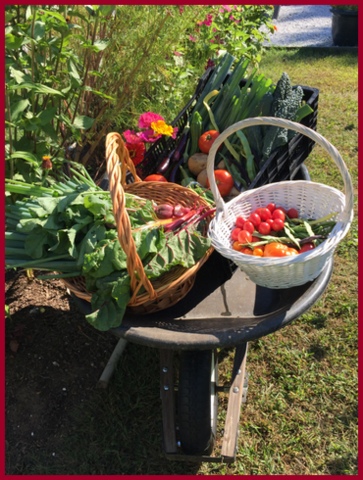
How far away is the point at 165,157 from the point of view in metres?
2.32

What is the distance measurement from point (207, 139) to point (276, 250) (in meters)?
0.86

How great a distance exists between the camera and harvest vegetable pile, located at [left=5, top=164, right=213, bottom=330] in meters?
1.50

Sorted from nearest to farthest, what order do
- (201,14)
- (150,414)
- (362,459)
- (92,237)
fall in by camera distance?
(92,237)
(362,459)
(150,414)
(201,14)

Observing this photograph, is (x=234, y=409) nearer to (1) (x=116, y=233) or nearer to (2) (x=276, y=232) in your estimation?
(2) (x=276, y=232)

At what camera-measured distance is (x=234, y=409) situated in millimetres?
1859

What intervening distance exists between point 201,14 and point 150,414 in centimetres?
257

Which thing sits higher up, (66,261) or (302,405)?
(66,261)

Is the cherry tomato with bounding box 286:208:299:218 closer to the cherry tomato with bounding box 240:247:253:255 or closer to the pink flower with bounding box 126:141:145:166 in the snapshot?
the cherry tomato with bounding box 240:247:253:255

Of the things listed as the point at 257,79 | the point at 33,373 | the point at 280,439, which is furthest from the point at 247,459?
the point at 257,79

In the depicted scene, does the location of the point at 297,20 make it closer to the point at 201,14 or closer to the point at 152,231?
the point at 201,14

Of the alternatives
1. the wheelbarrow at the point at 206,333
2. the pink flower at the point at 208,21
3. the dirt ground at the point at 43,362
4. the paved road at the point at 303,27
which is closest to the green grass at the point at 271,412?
the dirt ground at the point at 43,362

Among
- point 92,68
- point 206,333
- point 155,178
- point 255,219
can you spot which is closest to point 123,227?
point 206,333

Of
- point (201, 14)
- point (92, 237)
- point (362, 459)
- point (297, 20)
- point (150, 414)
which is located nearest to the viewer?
point (92, 237)

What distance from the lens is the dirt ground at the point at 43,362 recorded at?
2.04 metres
